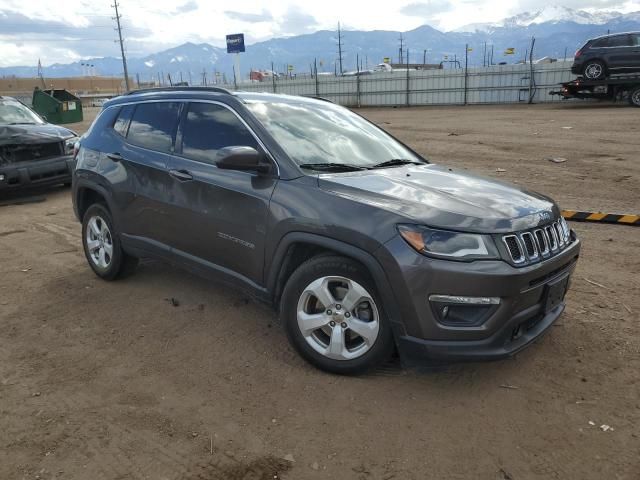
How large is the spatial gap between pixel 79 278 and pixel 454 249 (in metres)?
3.96

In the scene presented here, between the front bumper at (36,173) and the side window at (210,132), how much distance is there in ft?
16.8

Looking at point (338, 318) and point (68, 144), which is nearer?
point (338, 318)

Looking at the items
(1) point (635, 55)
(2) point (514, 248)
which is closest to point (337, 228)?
(2) point (514, 248)

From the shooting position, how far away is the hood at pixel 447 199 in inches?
117

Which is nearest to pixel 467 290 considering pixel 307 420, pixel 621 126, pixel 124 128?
pixel 307 420

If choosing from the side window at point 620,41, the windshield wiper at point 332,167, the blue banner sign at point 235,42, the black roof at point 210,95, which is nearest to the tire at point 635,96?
the side window at point 620,41

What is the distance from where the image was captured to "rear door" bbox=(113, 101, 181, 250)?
14.4ft

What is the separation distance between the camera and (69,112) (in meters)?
25.2

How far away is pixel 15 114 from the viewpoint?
1005 centimetres

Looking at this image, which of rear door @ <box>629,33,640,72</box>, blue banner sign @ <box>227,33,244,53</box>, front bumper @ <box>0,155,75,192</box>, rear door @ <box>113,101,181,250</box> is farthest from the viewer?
blue banner sign @ <box>227,33,244,53</box>

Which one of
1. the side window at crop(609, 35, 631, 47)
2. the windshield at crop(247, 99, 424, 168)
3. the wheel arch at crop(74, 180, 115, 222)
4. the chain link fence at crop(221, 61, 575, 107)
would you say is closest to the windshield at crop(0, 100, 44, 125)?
the wheel arch at crop(74, 180, 115, 222)

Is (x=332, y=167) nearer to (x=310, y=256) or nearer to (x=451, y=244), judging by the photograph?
(x=310, y=256)

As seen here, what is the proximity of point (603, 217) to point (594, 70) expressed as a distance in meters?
15.2

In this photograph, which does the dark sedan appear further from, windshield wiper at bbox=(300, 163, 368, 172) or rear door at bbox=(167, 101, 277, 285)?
windshield wiper at bbox=(300, 163, 368, 172)
